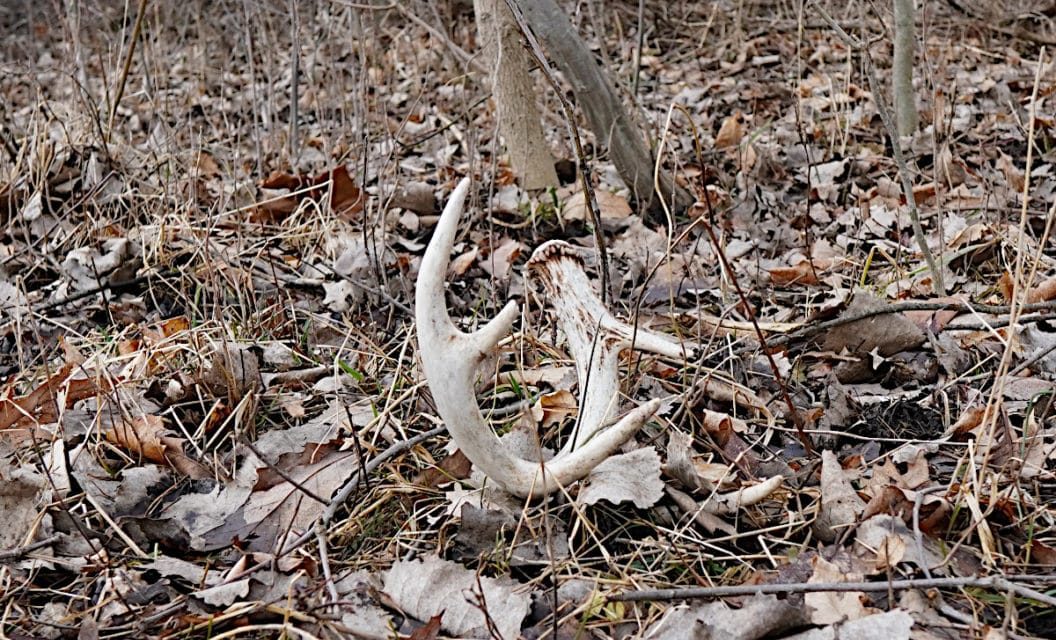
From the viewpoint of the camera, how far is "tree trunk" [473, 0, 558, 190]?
4.16 m

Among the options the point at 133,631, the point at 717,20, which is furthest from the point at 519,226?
the point at 717,20

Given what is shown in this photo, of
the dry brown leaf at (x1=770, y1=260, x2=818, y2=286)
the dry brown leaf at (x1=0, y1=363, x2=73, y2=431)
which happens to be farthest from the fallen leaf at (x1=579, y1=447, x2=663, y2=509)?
the dry brown leaf at (x1=0, y1=363, x2=73, y2=431)

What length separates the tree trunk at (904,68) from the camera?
446 cm

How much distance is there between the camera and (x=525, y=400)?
238 cm

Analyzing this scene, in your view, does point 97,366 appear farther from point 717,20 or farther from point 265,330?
point 717,20

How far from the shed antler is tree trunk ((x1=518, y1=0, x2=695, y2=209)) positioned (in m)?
1.43

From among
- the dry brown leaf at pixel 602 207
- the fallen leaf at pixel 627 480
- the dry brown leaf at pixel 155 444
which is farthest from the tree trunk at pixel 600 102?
the dry brown leaf at pixel 155 444

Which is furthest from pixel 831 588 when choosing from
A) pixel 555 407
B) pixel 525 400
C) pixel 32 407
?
pixel 32 407

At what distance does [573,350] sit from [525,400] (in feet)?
0.62

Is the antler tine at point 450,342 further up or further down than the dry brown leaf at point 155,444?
further up

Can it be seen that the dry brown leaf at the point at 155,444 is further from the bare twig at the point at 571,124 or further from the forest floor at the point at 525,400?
the bare twig at the point at 571,124

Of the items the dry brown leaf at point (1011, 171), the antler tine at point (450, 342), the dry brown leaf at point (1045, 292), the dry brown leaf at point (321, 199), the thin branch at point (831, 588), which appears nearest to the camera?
the thin branch at point (831, 588)

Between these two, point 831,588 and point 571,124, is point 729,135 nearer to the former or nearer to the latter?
point 571,124

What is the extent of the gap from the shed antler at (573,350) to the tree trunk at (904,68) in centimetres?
282
